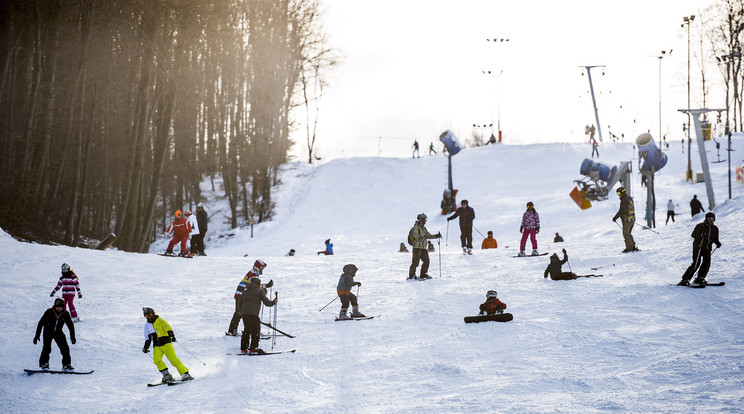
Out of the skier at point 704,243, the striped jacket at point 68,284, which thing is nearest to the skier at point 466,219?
the skier at point 704,243

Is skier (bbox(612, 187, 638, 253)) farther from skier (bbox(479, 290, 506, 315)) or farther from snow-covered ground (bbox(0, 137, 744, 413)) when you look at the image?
skier (bbox(479, 290, 506, 315))

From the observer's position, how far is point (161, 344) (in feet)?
31.7

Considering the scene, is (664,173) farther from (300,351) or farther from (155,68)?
(300,351)

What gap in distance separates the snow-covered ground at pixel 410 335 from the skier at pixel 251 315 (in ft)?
1.08

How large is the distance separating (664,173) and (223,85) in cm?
2948

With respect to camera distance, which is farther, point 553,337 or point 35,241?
point 35,241

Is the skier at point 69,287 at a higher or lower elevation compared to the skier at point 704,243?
lower

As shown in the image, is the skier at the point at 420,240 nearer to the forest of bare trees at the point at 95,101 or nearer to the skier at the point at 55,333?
the skier at the point at 55,333

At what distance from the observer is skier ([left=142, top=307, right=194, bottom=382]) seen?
31.5 feet

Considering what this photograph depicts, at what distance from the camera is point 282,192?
45.2 metres

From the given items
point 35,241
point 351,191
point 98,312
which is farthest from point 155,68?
point 351,191

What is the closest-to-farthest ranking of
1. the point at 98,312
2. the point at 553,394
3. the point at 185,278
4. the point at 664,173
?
the point at 553,394 < the point at 98,312 < the point at 185,278 < the point at 664,173

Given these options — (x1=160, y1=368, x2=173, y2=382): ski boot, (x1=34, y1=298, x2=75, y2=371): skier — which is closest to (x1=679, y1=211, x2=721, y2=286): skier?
(x1=160, y1=368, x2=173, y2=382): ski boot

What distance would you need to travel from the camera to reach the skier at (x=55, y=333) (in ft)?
33.2
